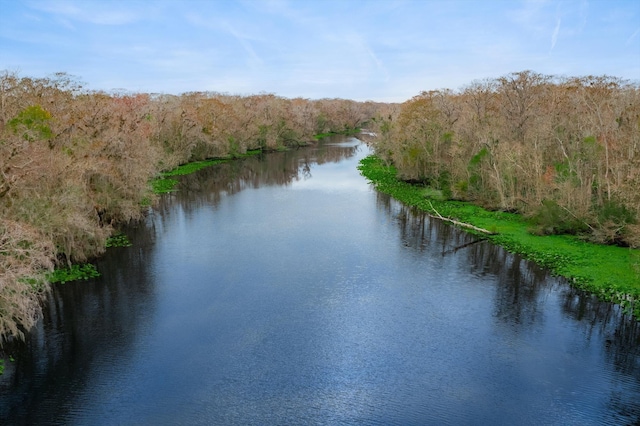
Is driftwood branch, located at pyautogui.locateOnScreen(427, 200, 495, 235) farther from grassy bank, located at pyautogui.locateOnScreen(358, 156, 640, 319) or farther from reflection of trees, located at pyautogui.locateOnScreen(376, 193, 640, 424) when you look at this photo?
reflection of trees, located at pyautogui.locateOnScreen(376, 193, 640, 424)

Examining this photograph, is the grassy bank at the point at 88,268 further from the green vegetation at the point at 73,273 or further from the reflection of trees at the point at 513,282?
the reflection of trees at the point at 513,282

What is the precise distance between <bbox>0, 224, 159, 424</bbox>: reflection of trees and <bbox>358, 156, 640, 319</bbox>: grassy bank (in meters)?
23.7

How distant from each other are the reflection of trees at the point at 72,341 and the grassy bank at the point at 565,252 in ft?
77.8

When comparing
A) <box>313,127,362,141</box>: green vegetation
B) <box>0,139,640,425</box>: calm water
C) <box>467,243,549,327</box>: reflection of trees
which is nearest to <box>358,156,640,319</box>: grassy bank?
<box>467,243,549,327</box>: reflection of trees

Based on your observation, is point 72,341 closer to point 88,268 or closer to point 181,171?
point 88,268

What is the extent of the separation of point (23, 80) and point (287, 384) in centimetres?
3513

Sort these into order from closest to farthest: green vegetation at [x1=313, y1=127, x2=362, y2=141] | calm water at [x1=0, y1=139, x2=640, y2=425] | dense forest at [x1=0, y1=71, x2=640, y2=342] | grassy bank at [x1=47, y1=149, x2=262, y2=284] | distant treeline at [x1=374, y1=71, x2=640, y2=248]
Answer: calm water at [x1=0, y1=139, x2=640, y2=425]
dense forest at [x1=0, y1=71, x2=640, y2=342]
grassy bank at [x1=47, y1=149, x2=262, y2=284]
distant treeline at [x1=374, y1=71, x2=640, y2=248]
green vegetation at [x1=313, y1=127, x2=362, y2=141]

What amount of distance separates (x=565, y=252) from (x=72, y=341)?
2918 centimetres

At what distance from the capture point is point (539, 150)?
3847cm

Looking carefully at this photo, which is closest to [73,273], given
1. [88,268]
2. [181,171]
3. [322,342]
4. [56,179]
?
[88,268]

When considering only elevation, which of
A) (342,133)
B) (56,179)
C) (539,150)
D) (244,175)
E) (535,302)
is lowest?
(535,302)

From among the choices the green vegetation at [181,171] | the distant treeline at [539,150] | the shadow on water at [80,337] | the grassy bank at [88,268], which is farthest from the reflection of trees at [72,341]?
the distant treeline at [539,150]

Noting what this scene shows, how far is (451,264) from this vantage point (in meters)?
30.8

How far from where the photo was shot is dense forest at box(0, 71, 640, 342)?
22.7 m
